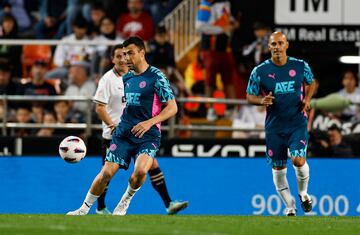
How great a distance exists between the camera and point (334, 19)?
19.4 metres

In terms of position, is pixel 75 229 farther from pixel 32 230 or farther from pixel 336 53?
pixel 336 53

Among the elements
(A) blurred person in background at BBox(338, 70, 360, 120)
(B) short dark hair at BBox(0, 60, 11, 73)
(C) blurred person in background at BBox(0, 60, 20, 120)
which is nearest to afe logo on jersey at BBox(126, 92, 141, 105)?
(C) blurred person in background at BBox(0, 60, 20, 120)

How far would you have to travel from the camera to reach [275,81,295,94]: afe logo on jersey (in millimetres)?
15234

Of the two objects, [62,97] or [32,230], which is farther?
[62,97]

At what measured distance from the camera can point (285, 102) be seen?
1523cm

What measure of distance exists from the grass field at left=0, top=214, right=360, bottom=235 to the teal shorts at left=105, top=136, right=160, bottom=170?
0.75 metres

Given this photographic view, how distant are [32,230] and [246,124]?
8926mm

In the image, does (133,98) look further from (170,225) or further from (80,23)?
(80,23)

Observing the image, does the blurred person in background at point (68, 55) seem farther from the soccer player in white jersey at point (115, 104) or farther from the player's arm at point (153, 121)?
the player's arm at point (153, 121)

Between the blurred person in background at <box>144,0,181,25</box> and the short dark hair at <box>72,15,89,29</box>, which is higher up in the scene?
the blurred person in background at <box>144,0,181,25</box>

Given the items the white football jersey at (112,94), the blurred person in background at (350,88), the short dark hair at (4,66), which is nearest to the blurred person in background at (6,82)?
the short dark hair at (4,66)

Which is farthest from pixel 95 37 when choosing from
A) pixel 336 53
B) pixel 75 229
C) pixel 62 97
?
pixel 75 229

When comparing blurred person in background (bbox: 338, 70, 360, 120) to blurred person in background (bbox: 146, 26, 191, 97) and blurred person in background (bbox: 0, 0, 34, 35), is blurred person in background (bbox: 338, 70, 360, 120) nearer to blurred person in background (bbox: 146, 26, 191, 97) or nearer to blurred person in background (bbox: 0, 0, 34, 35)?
blurred person in background (bbox: 146, 26, 191, 97)

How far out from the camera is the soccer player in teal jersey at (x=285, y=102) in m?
15.2
